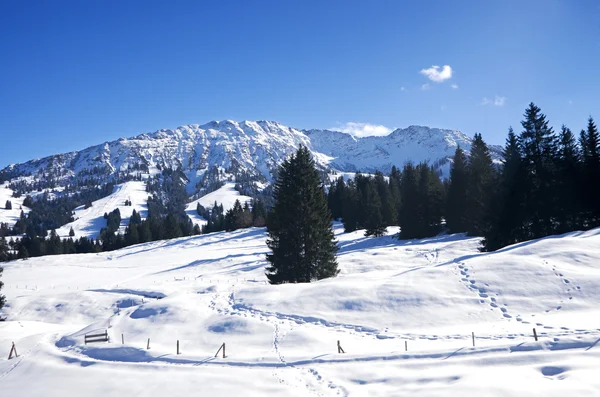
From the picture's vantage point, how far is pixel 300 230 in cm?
2914

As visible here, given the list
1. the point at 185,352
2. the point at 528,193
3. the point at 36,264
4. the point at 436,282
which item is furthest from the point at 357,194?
the point at 36,264

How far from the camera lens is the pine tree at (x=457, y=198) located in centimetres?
4981

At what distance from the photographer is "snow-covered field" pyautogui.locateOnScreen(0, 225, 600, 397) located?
13438mm

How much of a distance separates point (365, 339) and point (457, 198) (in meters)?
38.2

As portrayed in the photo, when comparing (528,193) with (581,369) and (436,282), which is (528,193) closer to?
(436,282)

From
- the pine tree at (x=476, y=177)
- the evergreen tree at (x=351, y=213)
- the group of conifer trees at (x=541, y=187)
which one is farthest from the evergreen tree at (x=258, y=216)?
the group of conifer trees at (x=541, y=187)

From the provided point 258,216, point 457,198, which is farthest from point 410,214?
point 258,216

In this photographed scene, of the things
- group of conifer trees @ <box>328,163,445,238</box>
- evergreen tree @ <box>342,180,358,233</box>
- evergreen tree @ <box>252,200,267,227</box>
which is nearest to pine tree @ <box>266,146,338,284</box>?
group of conifer trees @ <box>328,163,445,238</box>

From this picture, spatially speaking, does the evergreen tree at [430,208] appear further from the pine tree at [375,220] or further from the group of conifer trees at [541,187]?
the group of conifer trees at [541,187]

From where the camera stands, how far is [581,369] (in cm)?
1202

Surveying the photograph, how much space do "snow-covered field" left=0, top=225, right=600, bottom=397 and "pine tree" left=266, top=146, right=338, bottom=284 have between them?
13.0 ft

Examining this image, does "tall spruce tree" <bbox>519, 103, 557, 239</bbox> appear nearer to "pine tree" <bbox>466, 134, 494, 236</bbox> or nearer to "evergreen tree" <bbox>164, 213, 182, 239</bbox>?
"pine tree" <bbox>466, 134, 494, 236</bbox>

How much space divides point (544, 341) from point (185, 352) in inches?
654

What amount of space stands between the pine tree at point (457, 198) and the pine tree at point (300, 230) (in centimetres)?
2801
